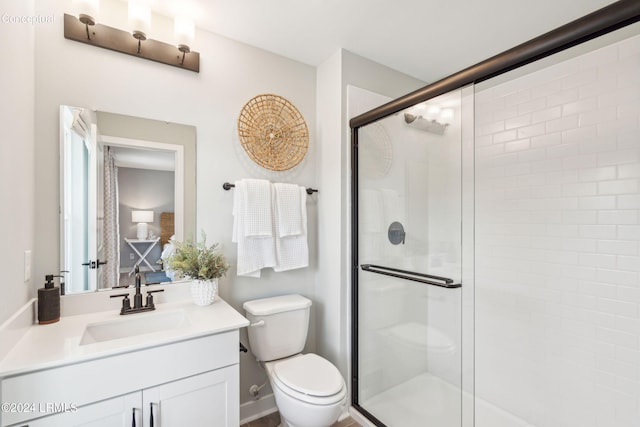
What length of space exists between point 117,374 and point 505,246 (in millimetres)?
2235

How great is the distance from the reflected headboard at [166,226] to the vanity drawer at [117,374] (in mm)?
660

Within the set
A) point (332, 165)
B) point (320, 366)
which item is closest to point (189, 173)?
point (332, 165)

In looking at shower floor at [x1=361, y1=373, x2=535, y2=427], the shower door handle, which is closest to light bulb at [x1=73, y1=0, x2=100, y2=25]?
the shower door handle

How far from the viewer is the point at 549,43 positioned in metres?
1.06

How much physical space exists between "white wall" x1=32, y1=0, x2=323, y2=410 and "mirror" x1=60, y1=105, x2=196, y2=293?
5 centimetres

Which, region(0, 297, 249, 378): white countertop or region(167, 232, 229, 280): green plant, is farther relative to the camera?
region(167, 232, 229, 280): green plant

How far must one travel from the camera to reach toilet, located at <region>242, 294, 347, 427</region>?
146cm

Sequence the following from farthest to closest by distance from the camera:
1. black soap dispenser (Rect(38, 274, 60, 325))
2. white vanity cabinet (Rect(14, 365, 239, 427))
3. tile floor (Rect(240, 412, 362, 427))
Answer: tile floor (Rect(240, 412, 362, 427)) < black soap dispenser (Rect(38, 274, 60, 325)) < white vanity cabinet (Rect(14, 365, 239, 427))

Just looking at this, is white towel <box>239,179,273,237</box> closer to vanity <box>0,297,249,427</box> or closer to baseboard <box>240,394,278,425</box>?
vanity <box>0,297,249,427</box>

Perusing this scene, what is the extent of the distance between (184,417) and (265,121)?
65.4 inches

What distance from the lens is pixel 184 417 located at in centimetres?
124

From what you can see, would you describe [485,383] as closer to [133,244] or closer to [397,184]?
[397,184]

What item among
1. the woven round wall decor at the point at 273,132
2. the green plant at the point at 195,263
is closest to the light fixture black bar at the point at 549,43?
the woven round wall decor at the point at 273,132

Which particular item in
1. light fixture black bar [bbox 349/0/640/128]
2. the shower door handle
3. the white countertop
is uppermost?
light fixture black bar [bbox 349/0/640/128]
